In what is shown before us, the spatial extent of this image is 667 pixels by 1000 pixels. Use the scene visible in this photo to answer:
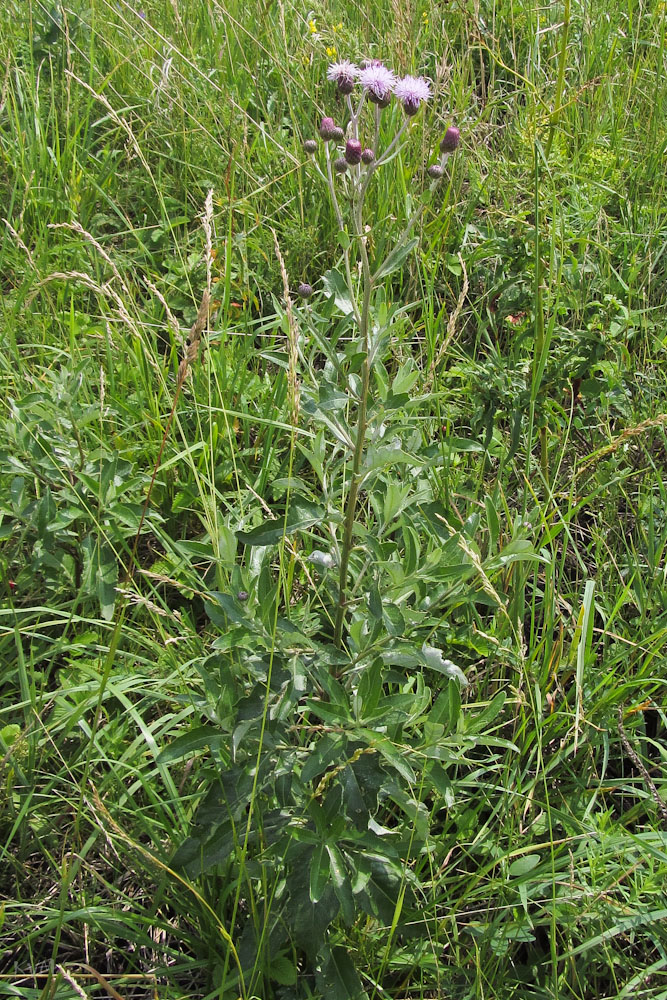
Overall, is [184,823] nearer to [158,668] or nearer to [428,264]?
[158,668]

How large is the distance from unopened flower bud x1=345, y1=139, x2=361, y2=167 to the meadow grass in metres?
0.30

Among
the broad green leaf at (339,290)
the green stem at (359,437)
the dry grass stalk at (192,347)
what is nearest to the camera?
the dry grass stalk at (192,347)

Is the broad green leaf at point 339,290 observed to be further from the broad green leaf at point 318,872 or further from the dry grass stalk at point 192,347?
the broad green leaf at point 318,872

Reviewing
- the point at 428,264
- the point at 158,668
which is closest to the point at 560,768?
the point at 158,668

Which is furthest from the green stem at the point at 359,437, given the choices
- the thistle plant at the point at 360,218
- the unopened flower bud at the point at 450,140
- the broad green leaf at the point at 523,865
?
the broad green leaf at the point at 523,865

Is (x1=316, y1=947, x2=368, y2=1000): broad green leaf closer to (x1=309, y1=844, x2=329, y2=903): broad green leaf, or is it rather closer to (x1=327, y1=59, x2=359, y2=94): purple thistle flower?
(x1=309, y1=844, x2=329, y2=903): broad green leaf

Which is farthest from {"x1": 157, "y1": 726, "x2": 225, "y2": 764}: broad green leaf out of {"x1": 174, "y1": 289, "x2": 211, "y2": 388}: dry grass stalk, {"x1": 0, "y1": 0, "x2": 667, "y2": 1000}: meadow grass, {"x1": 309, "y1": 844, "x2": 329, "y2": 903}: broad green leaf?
{"x1": 174, "y1": 289, "x2": 211, "y2": 388}: dry grass stalk

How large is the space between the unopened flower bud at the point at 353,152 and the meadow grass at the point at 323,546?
0.97 feet

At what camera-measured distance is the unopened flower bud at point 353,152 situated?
4.83 ft

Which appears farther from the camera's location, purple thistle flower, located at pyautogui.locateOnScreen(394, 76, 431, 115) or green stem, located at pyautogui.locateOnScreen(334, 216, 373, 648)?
purple thistle flower, located at pyautogui.locateOnScreen(394, 76, 431, 115)

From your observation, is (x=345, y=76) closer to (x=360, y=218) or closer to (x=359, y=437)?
(x=360, y=218)

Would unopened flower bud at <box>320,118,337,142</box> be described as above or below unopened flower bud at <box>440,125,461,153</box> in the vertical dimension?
above

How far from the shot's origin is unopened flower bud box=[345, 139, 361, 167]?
1471 millimetres

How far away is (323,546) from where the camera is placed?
2.09 meters
